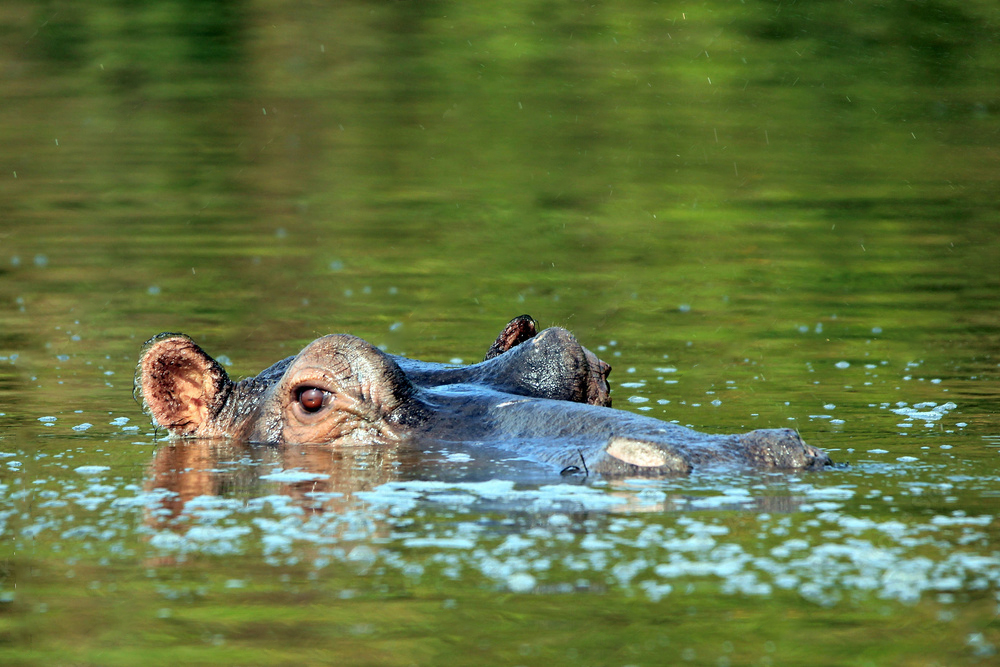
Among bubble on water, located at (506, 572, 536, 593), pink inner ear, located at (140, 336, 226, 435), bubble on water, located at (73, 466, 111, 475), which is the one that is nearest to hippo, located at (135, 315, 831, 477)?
pink inner ear, located at (140, 336, 226, 435)

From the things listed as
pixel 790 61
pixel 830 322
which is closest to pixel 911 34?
pixel 790 61

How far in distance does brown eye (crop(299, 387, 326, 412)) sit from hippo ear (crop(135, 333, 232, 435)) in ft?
2.18

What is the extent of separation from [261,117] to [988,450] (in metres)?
22.0

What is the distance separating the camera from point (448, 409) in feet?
24.8

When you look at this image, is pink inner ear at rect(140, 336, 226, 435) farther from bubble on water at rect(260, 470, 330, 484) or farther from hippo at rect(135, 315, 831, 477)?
bubble on water at rect(260, 470, 330, 484)

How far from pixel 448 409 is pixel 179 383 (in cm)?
165

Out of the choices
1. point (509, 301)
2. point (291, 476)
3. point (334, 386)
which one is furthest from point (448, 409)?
point (509, 301)

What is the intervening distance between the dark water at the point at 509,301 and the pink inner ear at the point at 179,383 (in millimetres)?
208

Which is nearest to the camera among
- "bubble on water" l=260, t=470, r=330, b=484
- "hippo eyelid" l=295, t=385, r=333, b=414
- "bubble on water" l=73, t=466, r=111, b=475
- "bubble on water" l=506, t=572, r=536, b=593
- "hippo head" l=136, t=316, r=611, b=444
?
"bubble on water" l=506, t=572, r=536, b=593

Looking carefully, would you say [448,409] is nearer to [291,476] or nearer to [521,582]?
[291,476]

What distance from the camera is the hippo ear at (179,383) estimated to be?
8094 mm

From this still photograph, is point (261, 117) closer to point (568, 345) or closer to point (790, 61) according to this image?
point (790, 61)

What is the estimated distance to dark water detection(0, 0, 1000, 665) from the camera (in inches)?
200

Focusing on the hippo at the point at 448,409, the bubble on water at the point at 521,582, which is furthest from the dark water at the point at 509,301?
the hippo at the point at 448,409
